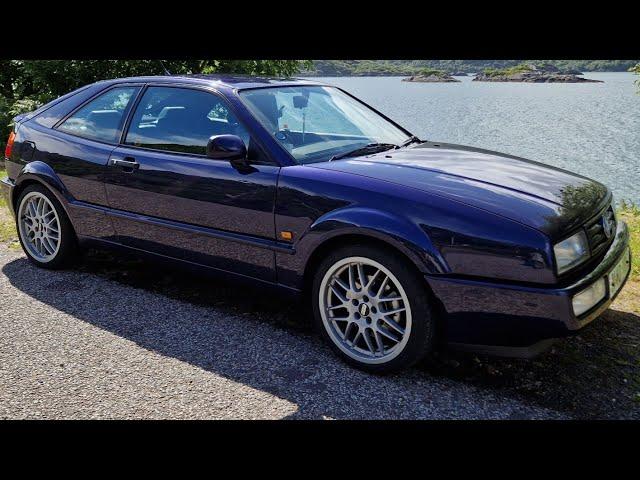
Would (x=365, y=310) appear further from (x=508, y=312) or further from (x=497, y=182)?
(x=497, y=182)

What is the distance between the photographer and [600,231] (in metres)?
3.10

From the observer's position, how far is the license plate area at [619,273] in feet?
9.82

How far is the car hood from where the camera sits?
2.84 m

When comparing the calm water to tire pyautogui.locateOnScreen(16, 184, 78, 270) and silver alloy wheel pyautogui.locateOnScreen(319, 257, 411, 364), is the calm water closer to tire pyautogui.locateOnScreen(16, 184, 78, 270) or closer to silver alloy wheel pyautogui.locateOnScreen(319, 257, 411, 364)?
tire pyautogui.locateOnScreen(16, 184, 78, 270)

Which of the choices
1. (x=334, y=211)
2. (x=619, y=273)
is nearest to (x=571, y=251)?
(x=619, y=273)

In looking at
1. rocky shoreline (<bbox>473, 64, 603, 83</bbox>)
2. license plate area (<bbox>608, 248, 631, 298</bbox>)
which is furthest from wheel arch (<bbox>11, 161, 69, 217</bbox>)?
rocky shoreline (<bbox>473, 64, 603, 83</bbox>)

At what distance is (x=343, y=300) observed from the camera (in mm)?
3199

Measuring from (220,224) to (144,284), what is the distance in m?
1.20

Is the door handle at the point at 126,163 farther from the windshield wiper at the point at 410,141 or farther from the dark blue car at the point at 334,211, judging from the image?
the windshield wiper at the point at 410,141

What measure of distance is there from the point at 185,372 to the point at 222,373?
20cm

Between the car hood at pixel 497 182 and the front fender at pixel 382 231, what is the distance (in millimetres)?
241
